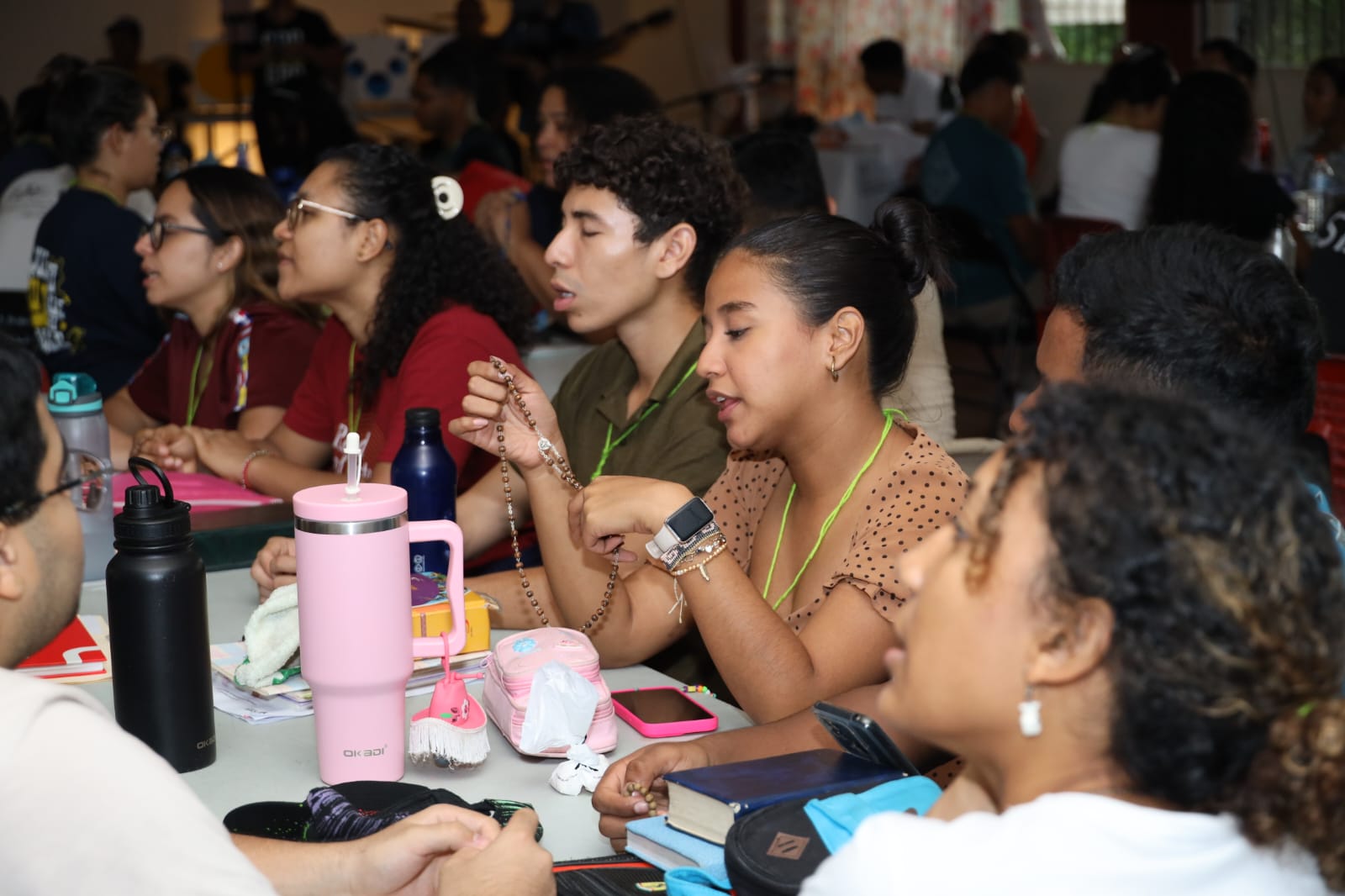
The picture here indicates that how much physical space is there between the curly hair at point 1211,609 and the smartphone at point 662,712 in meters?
0.69

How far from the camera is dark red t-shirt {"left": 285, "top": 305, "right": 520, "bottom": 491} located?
8.32 feet

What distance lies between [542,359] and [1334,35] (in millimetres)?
5885

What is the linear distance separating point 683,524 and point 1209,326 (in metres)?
0.61

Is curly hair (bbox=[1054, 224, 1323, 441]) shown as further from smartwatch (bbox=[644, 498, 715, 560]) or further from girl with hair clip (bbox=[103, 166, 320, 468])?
girl with hair clip (bbox=[103, 166, 320, 468])

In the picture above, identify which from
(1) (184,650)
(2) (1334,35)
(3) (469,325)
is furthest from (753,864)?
(2) (1334,35)

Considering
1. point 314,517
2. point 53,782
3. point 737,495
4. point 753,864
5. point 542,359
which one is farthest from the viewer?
point 542,359

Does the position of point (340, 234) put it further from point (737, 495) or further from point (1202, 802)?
point (1202, 802)

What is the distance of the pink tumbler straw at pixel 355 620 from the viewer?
1.31m

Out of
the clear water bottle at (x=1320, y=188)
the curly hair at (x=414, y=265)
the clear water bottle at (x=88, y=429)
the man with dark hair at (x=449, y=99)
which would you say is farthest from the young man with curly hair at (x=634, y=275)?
the man with dark hair at (x=449, y=99)

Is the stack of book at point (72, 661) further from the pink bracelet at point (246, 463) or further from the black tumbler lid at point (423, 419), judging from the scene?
the pink bracelet at point (246, 463)

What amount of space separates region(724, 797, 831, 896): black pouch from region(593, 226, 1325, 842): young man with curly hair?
25 cm

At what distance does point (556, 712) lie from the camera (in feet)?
4.69

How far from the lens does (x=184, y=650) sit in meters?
1.39

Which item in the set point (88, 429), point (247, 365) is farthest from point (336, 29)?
point (88, 429)
